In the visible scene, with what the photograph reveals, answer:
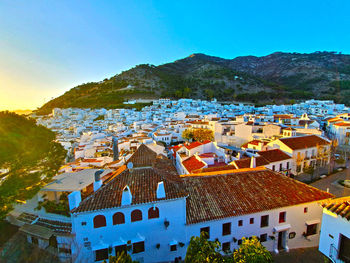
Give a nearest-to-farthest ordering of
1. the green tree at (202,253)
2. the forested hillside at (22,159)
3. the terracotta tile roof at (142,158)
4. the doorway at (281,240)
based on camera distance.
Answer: the green tree at (202,253)
the forested hillside at (22,159)
the doorway at (281,240)
the terracotta tile roof at (142,158)

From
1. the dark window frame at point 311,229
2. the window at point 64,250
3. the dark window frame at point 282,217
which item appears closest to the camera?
the window at point 64,250

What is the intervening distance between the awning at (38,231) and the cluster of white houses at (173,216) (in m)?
0.05

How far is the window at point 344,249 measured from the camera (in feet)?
23.6

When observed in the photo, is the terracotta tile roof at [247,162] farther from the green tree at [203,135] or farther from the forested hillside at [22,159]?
the green tree at [203,135]

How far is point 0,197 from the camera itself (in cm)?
981

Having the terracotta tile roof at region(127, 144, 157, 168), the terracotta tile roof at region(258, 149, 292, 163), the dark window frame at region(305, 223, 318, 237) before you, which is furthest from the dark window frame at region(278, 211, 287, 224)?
the terracotta tile roof at region(258, 149, 292, 163)

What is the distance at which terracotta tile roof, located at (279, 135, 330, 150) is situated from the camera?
77.5 feet

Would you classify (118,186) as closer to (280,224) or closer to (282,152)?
(280,224)

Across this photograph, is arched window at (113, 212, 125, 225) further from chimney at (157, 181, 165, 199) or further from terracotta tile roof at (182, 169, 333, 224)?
terracotta tile roof at (182, 169, 333, 224)

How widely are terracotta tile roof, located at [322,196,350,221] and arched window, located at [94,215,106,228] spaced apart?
33.1 feet

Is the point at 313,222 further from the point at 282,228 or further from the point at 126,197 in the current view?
the point at 126,197

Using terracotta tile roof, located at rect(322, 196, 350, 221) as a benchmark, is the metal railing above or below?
below

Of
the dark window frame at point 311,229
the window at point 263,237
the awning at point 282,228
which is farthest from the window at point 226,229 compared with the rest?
the dark window frame at point 311,229

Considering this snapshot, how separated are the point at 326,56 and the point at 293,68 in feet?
120
